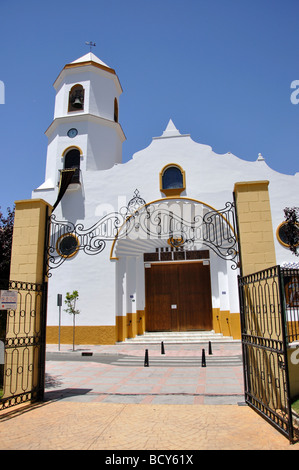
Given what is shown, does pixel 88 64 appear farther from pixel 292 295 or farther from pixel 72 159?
pixel 292 295

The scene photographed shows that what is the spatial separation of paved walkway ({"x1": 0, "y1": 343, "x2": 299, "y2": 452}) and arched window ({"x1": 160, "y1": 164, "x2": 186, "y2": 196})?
847 cm

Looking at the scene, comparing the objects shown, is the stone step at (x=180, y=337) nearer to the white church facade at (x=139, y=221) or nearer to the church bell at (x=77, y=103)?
the white church facade at (x=139, y=221)

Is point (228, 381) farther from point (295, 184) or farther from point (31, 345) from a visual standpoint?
point (295, 184)

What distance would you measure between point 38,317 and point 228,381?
4.84 m

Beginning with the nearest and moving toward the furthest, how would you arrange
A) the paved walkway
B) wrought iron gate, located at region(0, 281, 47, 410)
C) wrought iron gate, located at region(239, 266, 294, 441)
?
the paved walkway
wrought iron gate, located at region(239, 266, 294, 441)
wrought iron gate, located at region(0, 281, 47, 410)

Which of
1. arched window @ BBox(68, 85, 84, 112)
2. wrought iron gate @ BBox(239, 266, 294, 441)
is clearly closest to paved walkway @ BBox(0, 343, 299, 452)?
wrought iron gate @ BBox(239, 266, 294, 441)

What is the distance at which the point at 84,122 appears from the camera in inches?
720

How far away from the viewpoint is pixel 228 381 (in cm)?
842

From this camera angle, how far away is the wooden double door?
56.4 ft

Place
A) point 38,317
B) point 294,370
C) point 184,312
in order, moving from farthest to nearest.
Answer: point 184,312
point 38,317
point 294,370

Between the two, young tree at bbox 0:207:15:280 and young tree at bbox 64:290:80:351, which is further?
young tree at bbox 64:290:80:351

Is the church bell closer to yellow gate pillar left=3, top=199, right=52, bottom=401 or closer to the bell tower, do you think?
the bell tower

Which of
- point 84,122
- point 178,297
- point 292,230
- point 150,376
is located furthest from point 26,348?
point 84,122
